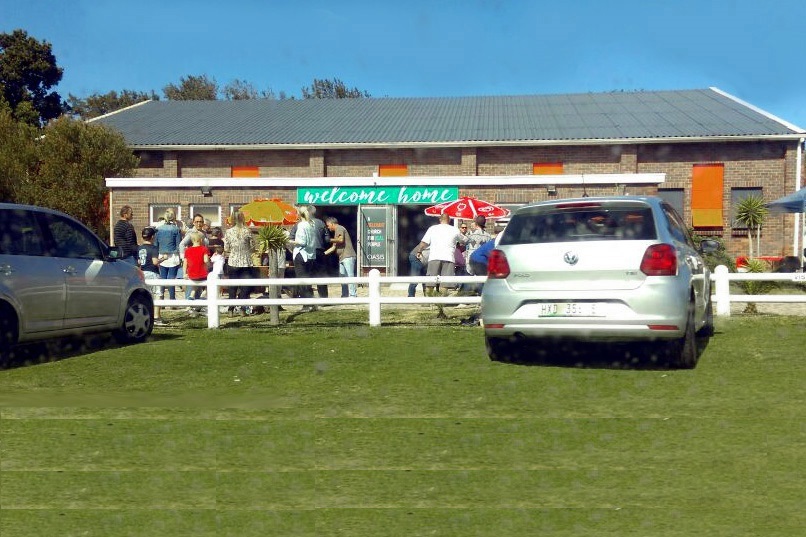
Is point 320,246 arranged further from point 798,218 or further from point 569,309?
point 798,218

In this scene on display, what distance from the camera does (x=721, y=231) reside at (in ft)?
116

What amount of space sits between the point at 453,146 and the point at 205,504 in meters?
31.8

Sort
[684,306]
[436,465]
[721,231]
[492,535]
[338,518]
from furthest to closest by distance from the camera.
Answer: [721,231] < [684,306] < [436,465] < [338,518] < [492,535]

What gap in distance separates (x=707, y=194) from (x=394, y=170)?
1177 cm

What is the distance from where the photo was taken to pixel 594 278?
8969 mm

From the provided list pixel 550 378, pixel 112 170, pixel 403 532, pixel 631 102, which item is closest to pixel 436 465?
pixel 403 532

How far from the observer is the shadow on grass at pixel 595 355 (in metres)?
9.77

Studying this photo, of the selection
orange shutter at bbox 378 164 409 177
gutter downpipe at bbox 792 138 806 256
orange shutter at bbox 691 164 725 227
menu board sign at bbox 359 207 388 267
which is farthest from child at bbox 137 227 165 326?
gutter downpipe at bbox 792 138 806 256

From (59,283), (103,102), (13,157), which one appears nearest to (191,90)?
(103,102)

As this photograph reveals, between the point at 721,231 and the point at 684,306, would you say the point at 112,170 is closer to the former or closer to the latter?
the point at 721,231

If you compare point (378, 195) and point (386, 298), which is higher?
point (378, 195)

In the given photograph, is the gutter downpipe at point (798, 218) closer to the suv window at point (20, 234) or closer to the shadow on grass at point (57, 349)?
the shadow on grass at point (57, 349)

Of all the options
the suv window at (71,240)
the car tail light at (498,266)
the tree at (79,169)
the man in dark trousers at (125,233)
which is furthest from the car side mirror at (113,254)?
the tree at (79,169)

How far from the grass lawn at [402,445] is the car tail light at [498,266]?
0.98 metres
